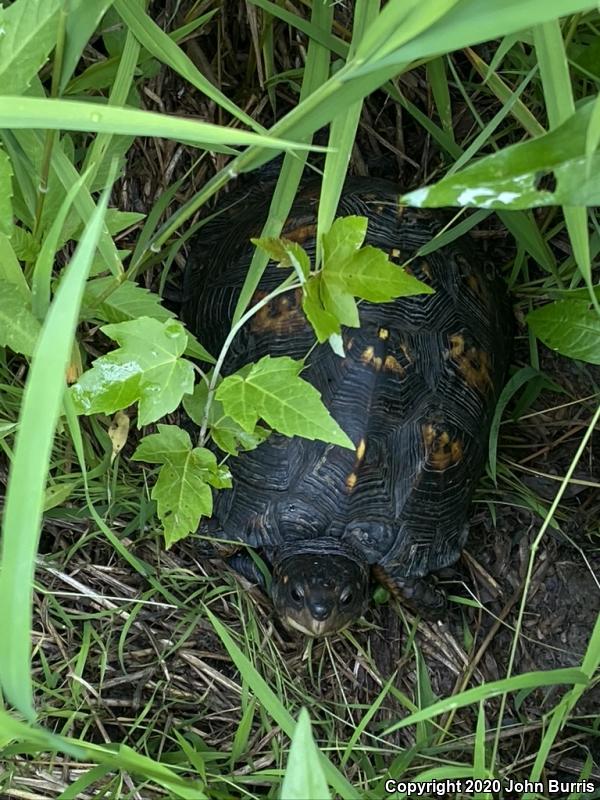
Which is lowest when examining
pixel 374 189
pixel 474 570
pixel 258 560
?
pixel 474 570

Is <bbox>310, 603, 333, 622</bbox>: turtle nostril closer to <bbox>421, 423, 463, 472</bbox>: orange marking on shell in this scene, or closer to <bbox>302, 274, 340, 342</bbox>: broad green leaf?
<bbox>421, 423, 463, 472</bbox>: orange marking on shell

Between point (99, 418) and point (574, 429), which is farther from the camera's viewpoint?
point (574, 429)

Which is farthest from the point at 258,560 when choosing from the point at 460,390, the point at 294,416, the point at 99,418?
the point at 294,416

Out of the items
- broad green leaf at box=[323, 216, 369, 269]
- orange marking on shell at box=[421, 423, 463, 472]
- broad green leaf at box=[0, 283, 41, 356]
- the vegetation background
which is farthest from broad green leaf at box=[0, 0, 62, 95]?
orange marking on shell at box=[421, 423, 463, 472]

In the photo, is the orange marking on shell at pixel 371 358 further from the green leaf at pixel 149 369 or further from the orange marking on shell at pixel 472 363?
the green leaf at pixel 149 369

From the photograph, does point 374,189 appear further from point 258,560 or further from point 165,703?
Answer: point 165,703

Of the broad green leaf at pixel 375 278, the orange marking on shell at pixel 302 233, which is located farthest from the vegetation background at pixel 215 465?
the orange marking on shell at pixel 302 233
